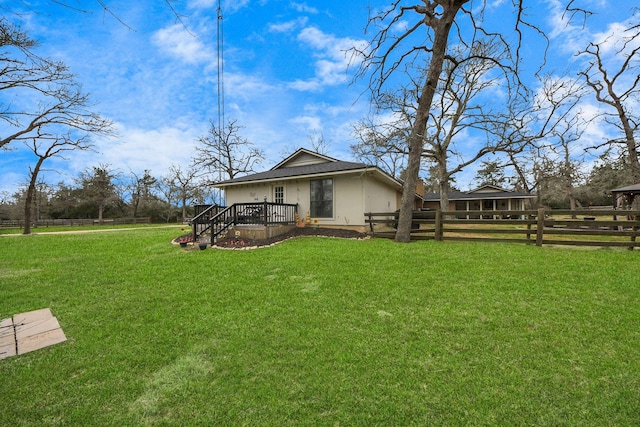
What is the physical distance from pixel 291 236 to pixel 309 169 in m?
3.63

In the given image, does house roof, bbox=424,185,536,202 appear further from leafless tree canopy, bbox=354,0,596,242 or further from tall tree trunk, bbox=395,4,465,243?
tall tree trunk, bbox=395,4,465,243

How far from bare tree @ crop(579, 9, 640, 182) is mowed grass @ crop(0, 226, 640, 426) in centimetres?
1457

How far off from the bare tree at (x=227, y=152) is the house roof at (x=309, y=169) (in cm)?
1162

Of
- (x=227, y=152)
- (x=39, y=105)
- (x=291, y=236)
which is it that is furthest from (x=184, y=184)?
(x=291, y=236)

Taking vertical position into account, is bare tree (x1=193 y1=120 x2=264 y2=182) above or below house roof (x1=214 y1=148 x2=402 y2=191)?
above

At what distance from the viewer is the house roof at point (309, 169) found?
10778 millimetres

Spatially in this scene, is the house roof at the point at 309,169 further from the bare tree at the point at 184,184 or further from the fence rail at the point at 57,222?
the fence rail at the point at 57,222

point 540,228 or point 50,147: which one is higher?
point 50,147

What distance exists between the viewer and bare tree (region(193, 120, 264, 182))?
25.4 metres

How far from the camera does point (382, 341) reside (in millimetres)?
2738

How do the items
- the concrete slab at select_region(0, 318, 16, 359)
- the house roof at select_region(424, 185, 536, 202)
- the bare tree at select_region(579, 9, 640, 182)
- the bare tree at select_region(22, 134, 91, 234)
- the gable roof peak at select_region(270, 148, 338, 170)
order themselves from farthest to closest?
the house roof at select_region(424, 185, 536, 202)
the bare tree at select_region(22, 134, 91, 234)
the gable roof peak at select_region(270, 148, 338, 170)
the bare tree at select_region(579, 9, 640, 182)
the concrete slab at select_region(0, 318, 16, 359)

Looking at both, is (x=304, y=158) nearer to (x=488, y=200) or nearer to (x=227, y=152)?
(x=227, y=152)

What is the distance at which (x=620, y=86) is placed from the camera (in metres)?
14.7

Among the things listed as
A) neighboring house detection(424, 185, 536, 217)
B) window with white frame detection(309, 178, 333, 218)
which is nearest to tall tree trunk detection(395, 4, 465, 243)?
window with white frame detection(309, 178, 333, 218)
